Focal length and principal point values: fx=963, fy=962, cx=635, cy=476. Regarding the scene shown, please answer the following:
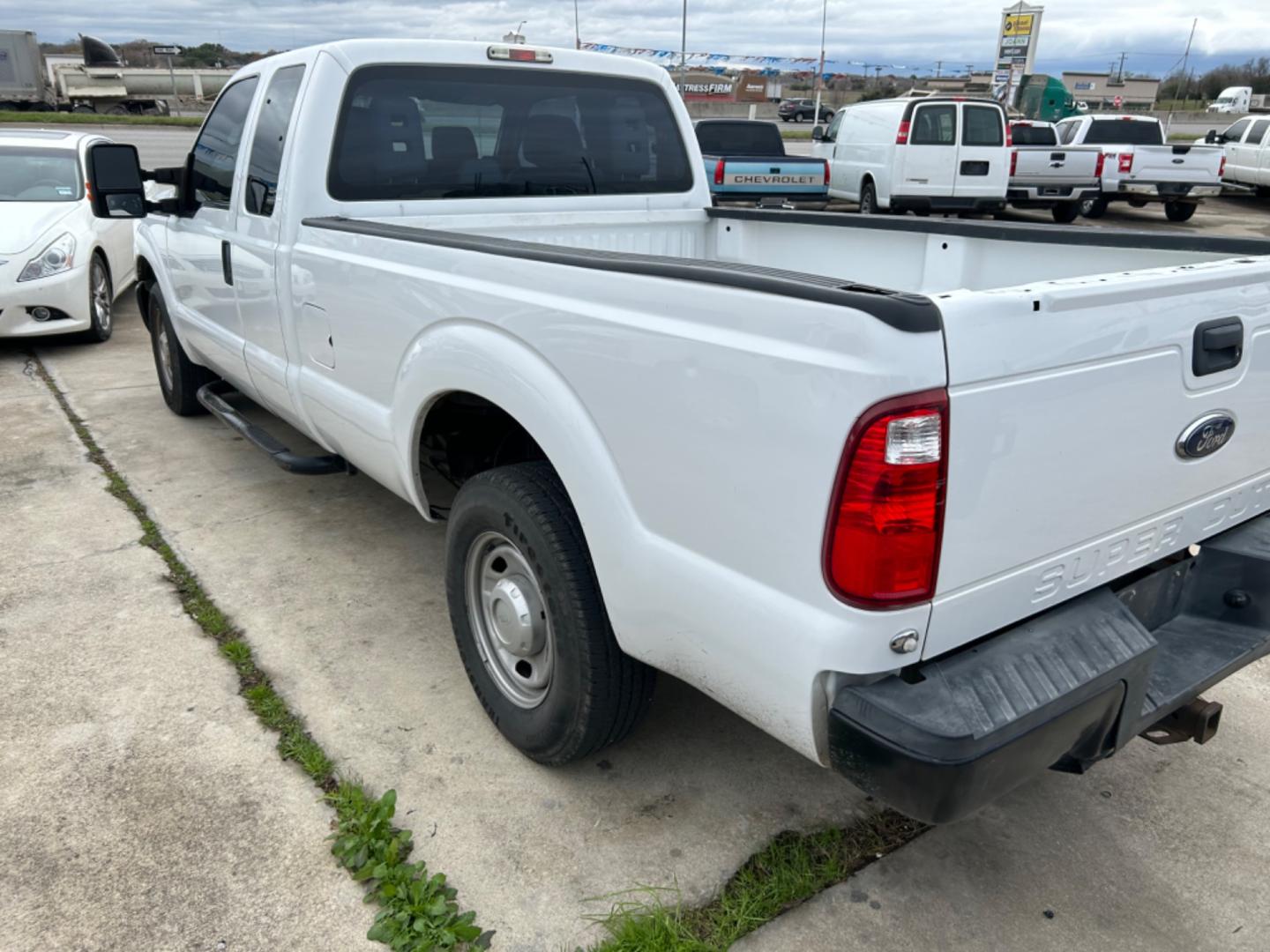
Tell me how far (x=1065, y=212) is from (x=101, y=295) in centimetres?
1475

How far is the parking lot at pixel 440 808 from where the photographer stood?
7.45ft

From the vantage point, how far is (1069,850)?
251 centimetres

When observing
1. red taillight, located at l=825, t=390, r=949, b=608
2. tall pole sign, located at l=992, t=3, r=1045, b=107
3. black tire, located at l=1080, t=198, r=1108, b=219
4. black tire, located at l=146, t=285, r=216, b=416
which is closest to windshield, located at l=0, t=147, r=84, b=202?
black tire, located at l=146, t=285, r=216, b=416

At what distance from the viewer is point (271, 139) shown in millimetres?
3807

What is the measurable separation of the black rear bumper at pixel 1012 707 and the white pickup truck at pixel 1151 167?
1590cm

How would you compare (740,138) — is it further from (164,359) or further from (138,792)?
(138,792)

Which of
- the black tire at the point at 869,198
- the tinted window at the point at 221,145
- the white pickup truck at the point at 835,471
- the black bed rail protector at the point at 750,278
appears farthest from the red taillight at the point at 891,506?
the black tire at the point at 869,198

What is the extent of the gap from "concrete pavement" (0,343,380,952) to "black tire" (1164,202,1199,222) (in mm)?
18109

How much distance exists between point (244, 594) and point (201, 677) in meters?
0.62

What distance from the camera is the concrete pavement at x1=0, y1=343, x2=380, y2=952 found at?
2.25 metres

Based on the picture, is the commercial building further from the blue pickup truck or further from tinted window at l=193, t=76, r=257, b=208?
tinted window at l=193, t=76, r=257, b=208

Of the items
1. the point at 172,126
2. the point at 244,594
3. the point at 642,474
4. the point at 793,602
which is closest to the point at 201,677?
the point at 244,594

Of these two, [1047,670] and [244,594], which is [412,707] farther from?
[1047,670]

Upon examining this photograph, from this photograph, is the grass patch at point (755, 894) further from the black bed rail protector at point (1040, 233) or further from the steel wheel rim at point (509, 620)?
the black bed rail protector at point (1040, 233)
